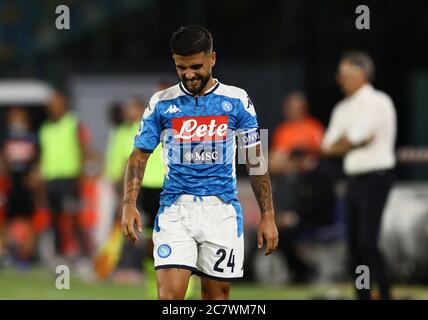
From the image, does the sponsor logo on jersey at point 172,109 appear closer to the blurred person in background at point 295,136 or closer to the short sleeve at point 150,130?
the short sleeve at point 150,130

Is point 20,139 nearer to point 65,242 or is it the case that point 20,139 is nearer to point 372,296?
point 65,242

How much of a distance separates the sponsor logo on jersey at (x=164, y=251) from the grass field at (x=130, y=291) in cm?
549

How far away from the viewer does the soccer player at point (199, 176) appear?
8.67 metres

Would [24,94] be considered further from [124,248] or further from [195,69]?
[195,69]

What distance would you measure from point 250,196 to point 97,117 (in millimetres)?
7158

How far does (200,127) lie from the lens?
868 centimetres

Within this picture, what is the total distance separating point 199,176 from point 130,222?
21.1 inches

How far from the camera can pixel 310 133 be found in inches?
687

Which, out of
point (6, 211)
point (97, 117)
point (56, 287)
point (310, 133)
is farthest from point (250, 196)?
point (97, 117)

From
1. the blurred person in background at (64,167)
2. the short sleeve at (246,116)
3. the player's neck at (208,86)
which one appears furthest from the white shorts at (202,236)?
the blurred person in background at (64,167)

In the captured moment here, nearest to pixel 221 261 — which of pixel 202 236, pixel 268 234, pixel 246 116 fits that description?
pixel 202 236

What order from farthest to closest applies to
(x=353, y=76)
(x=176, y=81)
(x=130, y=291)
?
1. (x=176, y=81)
2. (x=130, y=291)
3. (x=353, y=76)
